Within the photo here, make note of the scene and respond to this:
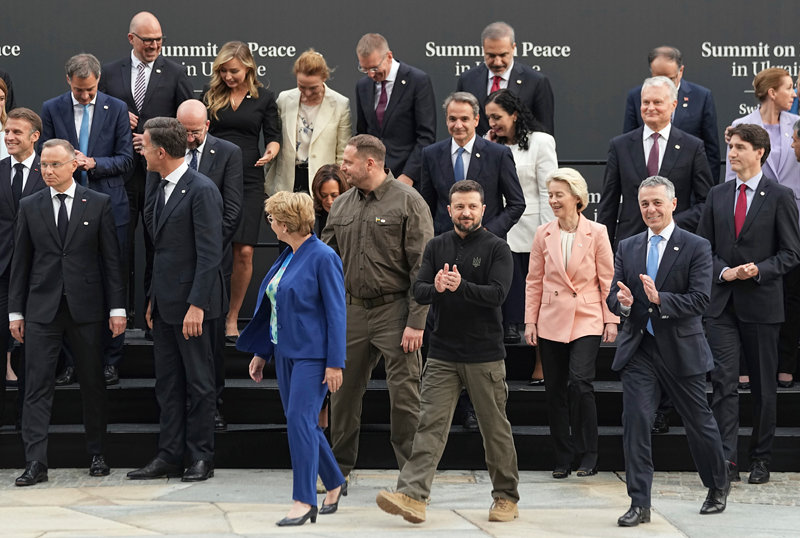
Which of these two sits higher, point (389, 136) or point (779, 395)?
point (389, 136)

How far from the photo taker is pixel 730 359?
8.12 m

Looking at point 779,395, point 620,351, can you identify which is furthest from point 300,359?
point 779,395

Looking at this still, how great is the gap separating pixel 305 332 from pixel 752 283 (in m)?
2.91

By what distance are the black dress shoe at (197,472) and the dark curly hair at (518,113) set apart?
113 inches

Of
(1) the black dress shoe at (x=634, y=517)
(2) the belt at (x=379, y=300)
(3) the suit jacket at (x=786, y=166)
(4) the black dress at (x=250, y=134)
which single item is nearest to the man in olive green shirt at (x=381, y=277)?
(2) the belt at (x=379, y=300)

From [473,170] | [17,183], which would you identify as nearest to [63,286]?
[17,183]

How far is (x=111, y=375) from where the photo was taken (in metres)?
8.95

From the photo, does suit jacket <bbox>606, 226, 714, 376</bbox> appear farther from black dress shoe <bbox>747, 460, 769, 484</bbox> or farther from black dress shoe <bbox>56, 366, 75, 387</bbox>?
black dress shoe <bbox>56, 366, 75, 387</bbox>

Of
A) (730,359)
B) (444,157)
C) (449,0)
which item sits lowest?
(730,359)

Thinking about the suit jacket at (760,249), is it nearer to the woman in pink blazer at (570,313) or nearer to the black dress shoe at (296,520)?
the woman in pink blazer at (570,313)

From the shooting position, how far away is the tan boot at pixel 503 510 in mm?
7027

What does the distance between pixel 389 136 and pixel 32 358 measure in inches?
112

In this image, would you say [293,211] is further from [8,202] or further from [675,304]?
[8,202]

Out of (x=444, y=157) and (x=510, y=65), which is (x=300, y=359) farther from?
(x=510, y=65)
